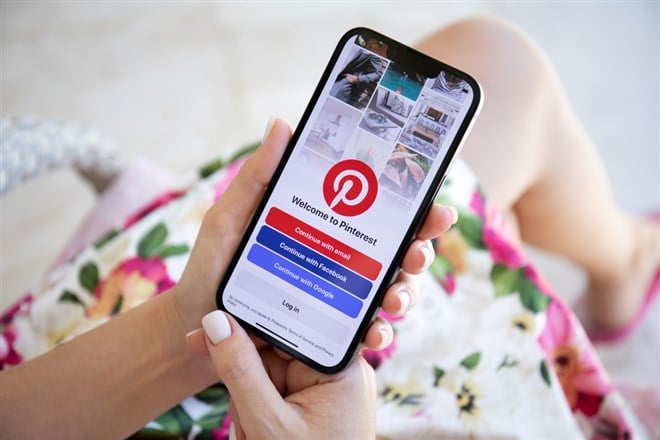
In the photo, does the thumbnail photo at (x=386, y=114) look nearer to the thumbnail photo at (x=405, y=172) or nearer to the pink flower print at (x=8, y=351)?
the thumbnail photo at (x=405, y=172)

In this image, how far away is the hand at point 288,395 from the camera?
42 centimetres

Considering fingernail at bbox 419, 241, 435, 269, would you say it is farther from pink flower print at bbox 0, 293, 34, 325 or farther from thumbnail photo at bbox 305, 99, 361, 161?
pink flower print at bbox 0, 293, 34, 325

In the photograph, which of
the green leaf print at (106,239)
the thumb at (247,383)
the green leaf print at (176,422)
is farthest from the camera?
the green leaf print at (106,239)

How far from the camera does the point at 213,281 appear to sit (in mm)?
489

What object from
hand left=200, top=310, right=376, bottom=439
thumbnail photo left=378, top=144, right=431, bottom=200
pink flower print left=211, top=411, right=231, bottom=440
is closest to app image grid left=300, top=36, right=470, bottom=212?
thumbnail photo left=378, top=144, right=431, bottom=200

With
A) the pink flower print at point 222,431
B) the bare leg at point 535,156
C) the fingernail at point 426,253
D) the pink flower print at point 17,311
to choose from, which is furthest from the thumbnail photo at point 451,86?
the pink flower print at point 17,311

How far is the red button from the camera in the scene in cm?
48

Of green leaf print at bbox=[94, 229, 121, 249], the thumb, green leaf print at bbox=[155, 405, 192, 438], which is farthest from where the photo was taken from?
green leaf print at bbox=[94, 229, 121, 249]

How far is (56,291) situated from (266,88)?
67 cm

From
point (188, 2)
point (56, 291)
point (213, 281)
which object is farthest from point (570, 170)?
point (188, 2)

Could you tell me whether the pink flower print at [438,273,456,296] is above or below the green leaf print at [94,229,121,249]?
above

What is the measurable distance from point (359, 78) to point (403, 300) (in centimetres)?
16

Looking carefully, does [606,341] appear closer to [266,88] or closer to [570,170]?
[570,170]

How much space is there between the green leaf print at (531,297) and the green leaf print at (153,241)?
33 cm
